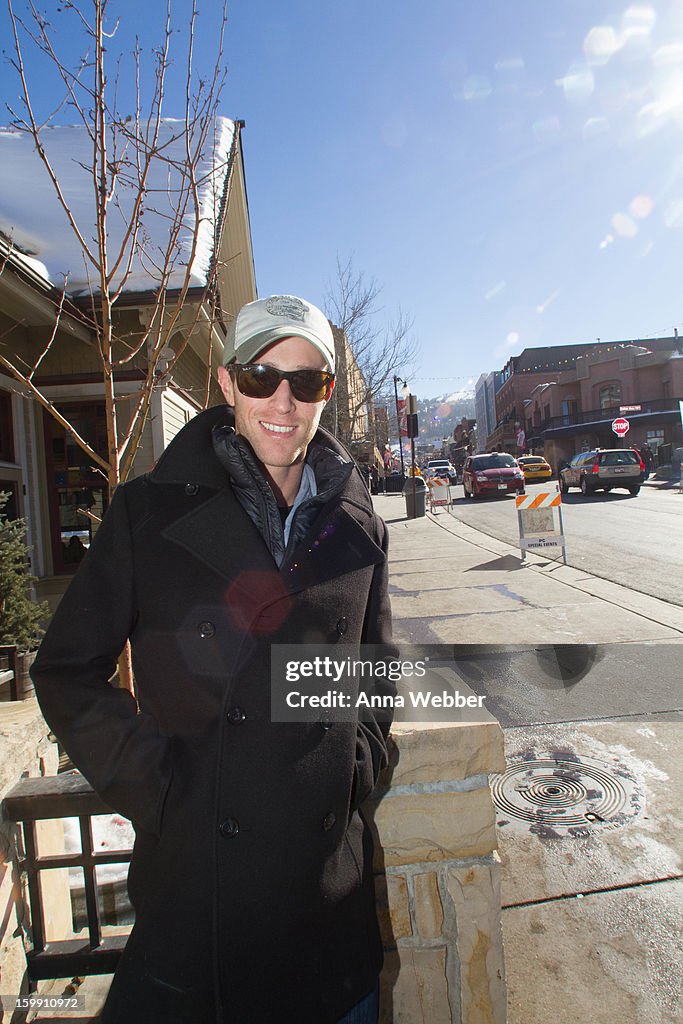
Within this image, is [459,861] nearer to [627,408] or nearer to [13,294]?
[13,294]

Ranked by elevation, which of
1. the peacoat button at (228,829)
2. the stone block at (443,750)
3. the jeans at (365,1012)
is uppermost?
the peacoat button at (228,829)

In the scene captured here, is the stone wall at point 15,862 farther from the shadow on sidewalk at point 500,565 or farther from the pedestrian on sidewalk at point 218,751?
the shadow on sidewalk at point 500,565

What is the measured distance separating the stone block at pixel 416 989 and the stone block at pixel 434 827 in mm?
275

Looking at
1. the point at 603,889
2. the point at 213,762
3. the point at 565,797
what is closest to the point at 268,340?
the point at 213,762

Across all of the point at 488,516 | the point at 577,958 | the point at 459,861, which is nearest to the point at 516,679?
the point at 577,958

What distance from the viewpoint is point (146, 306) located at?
258 inches

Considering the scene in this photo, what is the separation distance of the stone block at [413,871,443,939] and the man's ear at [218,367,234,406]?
1430 mm

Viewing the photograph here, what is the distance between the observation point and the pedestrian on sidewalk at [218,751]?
1.27 metres

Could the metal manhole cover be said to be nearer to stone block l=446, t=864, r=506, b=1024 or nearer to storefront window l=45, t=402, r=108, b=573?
stone block l=446, t=864, r=506, b=1024

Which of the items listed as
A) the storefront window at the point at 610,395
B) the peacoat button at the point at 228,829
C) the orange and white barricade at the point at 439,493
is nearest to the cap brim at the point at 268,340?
the peacoat button at the point at 228,829

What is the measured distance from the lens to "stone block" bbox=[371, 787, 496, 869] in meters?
1.83

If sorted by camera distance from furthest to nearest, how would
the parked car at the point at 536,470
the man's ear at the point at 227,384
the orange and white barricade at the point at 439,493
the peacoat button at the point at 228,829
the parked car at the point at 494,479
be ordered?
the parked car at the point at 536,470 < the parked car at the point at 494,479 < the orange and white barricade at the point at 439,493 < the man's ear at the point at 227,384 < the peacoat button at the point at 228,829

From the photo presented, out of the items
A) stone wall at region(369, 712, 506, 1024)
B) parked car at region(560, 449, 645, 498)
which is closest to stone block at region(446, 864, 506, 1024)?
stone wall at region(369, 712, 506, 1024)

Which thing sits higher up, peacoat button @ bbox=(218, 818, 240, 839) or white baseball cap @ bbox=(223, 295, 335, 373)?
white baseball cap @ bbox=(223, 295, 335, 373)
